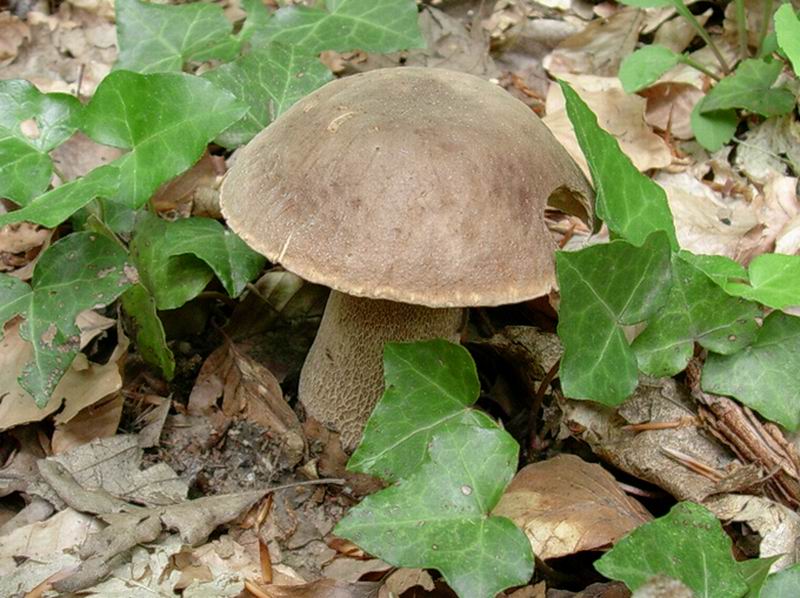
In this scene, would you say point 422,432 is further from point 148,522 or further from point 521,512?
point 148,522

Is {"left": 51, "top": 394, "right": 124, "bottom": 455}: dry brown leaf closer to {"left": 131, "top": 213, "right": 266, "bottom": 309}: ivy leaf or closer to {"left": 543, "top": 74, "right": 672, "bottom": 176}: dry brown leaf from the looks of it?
{"left": 131, "top": 213, "right": 266, "bottom": 309}: ivy leaf

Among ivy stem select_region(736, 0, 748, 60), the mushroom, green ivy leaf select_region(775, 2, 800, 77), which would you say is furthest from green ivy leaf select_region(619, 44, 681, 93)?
the mushroom

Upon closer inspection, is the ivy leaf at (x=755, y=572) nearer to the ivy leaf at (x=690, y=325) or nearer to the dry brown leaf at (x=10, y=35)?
the ivy leaf at (x=690, y=325)

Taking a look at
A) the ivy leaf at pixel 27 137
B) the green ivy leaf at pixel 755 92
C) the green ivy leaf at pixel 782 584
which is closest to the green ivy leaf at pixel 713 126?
the green ivy leaf at pixel 755 92

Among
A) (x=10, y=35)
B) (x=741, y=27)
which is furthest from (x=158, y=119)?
(x=741, y=27)

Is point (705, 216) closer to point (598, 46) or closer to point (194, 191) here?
point (598, 46)

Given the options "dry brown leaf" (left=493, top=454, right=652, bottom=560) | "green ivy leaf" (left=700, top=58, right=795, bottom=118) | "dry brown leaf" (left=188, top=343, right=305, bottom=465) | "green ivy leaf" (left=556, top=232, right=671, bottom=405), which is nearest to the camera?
"green ivy leaf" (left=556, top=232, right=671, bottom=405)
